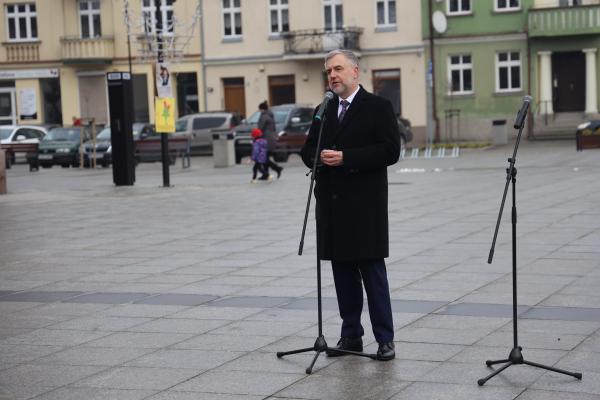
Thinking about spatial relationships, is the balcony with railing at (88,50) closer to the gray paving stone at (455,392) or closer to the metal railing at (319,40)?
the metal railing at (319,40)

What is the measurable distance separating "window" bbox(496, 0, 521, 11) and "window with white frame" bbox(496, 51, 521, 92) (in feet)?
5.72

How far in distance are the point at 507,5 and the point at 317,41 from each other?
7.88 metres

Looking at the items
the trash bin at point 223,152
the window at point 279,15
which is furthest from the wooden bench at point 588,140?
the window at point 279,15

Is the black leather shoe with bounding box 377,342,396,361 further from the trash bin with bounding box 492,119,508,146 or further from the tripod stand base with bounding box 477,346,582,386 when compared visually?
the trash bin with bounding box 492,119,508,146

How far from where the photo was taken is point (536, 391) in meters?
6.80

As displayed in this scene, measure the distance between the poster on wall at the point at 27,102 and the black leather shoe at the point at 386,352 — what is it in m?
50.3

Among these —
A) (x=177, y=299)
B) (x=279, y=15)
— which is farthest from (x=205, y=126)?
(x=177, y=299)

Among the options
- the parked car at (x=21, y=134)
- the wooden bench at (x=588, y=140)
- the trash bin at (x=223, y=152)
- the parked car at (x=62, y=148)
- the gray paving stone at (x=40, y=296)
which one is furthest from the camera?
the parked car at (x=21, y=134)

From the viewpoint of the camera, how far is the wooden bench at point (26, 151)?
133 feet

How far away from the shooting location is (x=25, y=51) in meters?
56.2

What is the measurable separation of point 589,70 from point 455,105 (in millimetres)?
5524

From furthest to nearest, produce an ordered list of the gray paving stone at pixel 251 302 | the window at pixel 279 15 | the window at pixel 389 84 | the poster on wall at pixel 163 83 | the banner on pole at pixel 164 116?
1. the window at pixel 279 15
2. the window at pixel 389 84
3. the poster on wall at pixel 163 83
4. the banner on pole at pixel 164 116
5. the gray paving stone at pixel 251 302

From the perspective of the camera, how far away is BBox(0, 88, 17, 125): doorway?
56.8m

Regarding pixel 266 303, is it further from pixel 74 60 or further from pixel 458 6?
pixel 74 60
